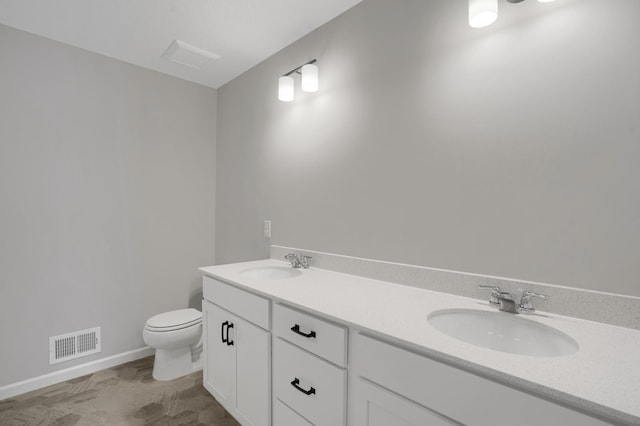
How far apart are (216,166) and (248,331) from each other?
6.16ft

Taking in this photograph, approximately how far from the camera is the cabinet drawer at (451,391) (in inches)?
24.4

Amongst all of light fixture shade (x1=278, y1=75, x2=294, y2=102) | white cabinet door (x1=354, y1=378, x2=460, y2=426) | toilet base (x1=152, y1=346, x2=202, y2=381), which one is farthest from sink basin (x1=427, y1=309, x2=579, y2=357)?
toilet base (x1=152, y1=346, x2=202, y2=381)

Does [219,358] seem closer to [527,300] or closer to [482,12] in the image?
[527,300]

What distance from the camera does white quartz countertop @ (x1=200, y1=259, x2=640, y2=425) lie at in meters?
0.59

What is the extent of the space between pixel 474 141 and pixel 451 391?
96 centimetres

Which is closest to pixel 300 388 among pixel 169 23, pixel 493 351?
pixel 493 351

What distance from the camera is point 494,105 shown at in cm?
117

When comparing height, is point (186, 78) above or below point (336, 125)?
above

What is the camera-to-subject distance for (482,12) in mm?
1085

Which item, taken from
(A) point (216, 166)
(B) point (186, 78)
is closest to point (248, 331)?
(A) point (216, 166)

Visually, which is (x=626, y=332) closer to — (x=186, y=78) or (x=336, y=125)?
(x=336, y=125)

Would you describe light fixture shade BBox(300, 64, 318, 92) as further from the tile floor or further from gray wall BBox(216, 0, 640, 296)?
the tile floor

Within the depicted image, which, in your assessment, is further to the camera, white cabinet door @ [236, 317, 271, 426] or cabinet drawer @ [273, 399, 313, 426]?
white cabinet door @ [236, 317, 271, 426]

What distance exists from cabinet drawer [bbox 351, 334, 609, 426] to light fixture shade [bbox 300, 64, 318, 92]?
1465mm
